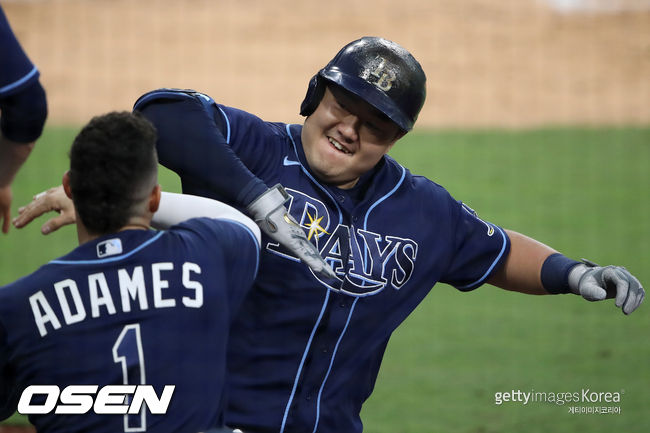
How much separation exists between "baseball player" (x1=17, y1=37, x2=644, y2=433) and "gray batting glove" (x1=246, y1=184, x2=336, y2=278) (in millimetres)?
110

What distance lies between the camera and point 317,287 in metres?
2.47

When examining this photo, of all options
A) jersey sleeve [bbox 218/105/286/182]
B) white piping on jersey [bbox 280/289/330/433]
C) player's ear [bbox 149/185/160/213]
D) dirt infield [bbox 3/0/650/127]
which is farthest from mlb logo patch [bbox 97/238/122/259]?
dirt infield [bbox 3/0/650/127]

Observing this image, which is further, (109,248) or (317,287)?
(317,287)

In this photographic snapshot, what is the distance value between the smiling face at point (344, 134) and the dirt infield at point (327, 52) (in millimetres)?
9527

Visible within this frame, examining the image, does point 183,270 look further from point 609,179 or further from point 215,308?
point 609,179

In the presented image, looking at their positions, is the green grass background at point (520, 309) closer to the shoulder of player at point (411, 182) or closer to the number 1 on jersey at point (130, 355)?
the shoulder of player at point (411, 182)

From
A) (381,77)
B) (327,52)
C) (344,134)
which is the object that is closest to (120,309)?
(344,134)

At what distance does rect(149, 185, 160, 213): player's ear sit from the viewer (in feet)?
6.50

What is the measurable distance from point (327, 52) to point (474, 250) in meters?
12.7

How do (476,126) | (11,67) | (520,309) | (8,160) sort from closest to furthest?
1. (11,67)
2. (8,160)
3. (520,309)
4. (476,126)

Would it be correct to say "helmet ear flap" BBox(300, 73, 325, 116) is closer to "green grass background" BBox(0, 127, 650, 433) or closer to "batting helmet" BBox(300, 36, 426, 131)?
"batting helmet" BBox(300, 36, 426, 131)

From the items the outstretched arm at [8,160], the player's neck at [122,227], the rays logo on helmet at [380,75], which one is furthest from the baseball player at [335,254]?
the outstretched arm at [8,160]

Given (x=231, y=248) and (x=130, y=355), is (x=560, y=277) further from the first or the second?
(x=130, y=355)

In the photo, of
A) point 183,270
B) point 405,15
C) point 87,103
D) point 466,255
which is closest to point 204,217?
point 183,270
